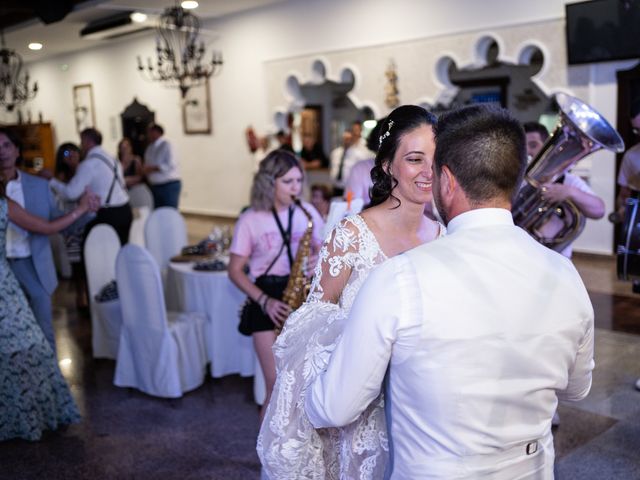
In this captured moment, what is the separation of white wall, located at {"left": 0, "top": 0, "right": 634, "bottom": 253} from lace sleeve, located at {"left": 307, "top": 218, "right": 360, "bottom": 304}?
6666mm

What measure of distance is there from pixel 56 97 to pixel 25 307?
15195mm

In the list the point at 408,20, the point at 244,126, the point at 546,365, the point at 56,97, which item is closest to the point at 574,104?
the point at 546,365

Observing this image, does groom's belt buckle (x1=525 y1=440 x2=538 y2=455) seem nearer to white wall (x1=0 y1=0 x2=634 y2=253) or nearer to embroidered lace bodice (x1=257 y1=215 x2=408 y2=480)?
embroidered lace bodice (x1=257 y1=215 x2=408 y2=480)

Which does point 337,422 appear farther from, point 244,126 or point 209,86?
point 209,86

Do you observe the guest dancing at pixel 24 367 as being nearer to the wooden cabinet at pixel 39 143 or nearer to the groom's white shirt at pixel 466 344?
the groom's white shirt at pixel 466 344

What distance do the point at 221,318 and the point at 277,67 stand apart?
25.5 feet

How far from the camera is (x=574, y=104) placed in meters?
3.30

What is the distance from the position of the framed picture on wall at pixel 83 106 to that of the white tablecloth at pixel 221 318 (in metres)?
12.7

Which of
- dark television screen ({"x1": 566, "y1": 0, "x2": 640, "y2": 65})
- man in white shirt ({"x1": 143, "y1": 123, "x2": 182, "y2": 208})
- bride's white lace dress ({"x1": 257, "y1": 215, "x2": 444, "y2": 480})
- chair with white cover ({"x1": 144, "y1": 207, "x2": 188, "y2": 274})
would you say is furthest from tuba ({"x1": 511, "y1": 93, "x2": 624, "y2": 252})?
man in white shirt ({"x1": 143, "y1": 123, "x2": 182, "y2": 208})

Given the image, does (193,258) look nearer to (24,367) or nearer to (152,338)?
(152,338)

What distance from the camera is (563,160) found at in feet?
10.6

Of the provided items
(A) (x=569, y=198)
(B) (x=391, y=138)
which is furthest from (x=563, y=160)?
(B) (x=391, y=138)

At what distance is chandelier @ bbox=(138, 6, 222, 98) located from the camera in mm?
8281

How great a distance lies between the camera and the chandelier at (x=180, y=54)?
326 inches
